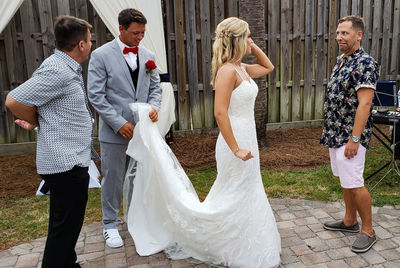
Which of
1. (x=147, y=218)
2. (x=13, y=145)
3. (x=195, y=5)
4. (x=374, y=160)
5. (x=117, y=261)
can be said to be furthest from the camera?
(x=195, y=5)

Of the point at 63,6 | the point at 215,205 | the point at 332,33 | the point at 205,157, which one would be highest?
the point at 63,6

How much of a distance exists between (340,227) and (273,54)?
15.3 feet

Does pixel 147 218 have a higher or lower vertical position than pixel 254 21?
lower

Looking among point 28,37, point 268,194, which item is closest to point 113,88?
point 268,194

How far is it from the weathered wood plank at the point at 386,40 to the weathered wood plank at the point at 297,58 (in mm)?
2093

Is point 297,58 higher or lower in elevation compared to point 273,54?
lower

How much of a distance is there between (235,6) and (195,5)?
0.79 meters

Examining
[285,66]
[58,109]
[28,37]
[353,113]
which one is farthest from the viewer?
[285,66]

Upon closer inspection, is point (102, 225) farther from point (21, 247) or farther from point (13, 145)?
point (13, 145)

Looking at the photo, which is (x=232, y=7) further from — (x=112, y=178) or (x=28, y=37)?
(x=112, y=178)

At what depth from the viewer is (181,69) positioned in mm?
7000

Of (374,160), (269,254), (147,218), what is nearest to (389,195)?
(374,160)

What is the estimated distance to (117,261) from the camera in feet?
10.8

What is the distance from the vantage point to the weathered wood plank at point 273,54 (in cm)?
741
